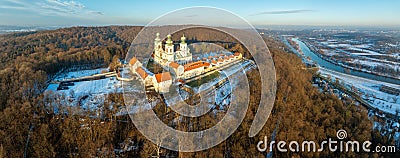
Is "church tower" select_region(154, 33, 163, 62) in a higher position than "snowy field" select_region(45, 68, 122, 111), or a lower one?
higher

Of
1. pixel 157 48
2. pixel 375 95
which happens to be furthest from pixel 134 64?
pixel 375 95

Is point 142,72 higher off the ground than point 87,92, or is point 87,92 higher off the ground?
point 142,72

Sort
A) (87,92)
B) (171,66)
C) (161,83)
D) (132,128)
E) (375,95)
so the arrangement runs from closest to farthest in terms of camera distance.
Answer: (132,128) → (161,83) → (87,92) → (171,66) → (375,95)

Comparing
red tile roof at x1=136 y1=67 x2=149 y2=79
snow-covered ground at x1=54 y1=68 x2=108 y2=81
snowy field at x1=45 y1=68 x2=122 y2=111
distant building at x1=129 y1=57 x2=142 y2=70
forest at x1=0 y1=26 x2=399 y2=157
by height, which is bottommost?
forest at x1=0 y1=26 x2=399 y2=157

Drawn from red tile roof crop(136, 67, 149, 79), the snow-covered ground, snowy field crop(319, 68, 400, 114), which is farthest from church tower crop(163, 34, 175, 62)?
snowy field crop(319, 68, 400, 114)

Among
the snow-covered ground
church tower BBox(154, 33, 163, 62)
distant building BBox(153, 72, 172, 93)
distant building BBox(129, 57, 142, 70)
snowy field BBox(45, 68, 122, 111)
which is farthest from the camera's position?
church tower BBox(154, 33, 163, 62)

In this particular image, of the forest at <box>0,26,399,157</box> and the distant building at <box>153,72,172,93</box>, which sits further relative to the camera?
the distant building at <box>153,72,172,93</box>

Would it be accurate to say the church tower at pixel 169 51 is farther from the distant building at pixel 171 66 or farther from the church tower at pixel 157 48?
the church tower at pixel 157 48

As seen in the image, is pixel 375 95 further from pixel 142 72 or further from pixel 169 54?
pixel 142 72

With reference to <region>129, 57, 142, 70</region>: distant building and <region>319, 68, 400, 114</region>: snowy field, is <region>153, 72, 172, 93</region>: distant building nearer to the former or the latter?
<region>129, 57, 142, 70</region>: distant building

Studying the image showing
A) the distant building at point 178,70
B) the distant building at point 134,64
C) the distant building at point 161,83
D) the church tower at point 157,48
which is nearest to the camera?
the distant building at point 161,83

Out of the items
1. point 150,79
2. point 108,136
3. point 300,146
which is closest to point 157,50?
point 150,79

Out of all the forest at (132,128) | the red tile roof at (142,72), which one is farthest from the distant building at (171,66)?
the forest at (132,128)
